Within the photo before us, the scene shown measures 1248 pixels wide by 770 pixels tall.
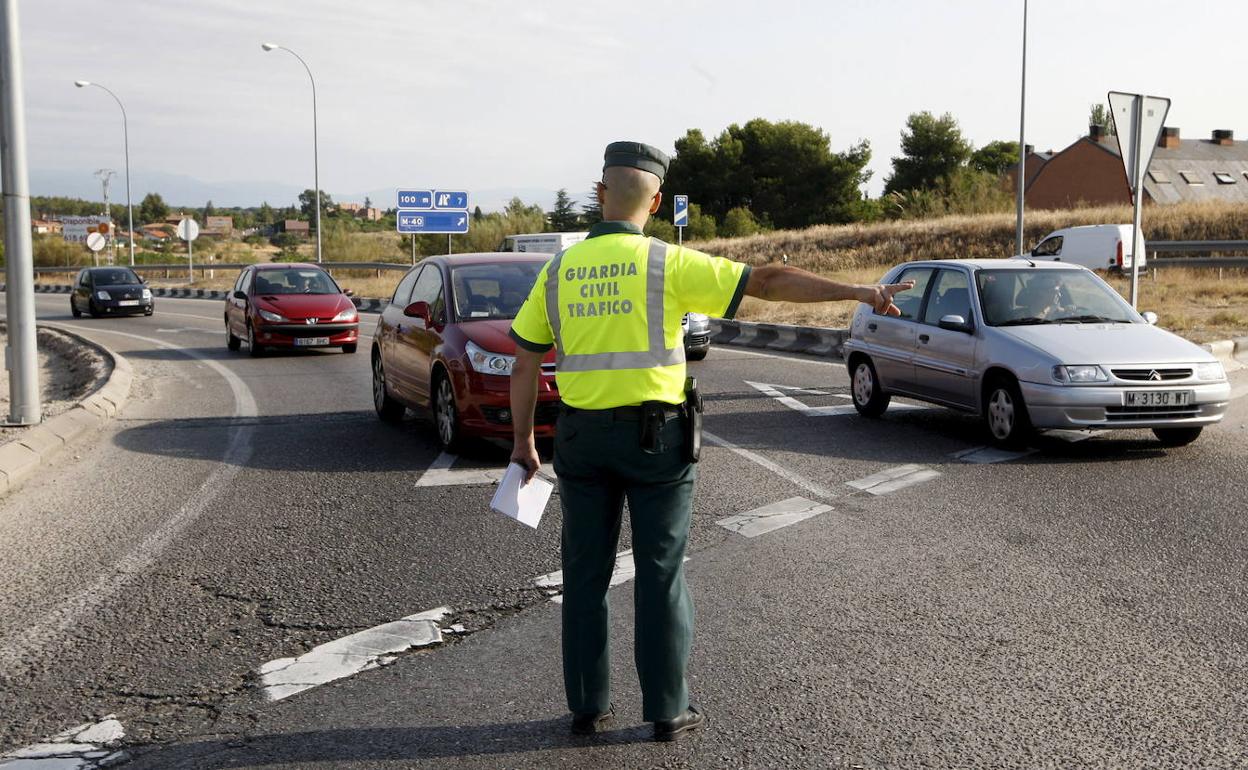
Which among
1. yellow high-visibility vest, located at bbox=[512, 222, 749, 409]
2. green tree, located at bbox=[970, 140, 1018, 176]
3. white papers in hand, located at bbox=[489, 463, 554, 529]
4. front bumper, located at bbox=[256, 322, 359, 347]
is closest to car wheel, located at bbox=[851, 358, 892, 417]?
white papers in hand, located at bbox=[489, 463, 554, 529]

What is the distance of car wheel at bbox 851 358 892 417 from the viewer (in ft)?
39.7

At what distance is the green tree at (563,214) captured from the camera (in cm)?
6862

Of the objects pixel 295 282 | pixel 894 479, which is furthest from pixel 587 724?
pixel 295 282

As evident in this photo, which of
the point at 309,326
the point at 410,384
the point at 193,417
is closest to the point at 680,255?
the point at 410,384

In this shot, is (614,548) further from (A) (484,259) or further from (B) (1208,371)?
(A) (484,259)

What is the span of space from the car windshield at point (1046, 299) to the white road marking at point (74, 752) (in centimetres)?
837

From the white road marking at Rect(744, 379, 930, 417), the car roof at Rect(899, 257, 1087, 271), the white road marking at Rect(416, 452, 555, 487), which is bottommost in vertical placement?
the white road marking at Rect(416, 452, 555, 487)

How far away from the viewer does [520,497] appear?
14.2 feet

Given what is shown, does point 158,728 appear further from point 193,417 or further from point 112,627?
point 193,417

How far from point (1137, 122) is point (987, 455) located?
269 inches

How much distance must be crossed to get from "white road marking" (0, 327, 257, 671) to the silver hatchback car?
229 inches

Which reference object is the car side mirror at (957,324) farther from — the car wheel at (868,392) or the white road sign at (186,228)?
the white road sign at (186,228)

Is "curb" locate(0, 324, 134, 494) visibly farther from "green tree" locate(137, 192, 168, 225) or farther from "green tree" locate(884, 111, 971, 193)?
"green tree" locate(137, 192, 168, 225)

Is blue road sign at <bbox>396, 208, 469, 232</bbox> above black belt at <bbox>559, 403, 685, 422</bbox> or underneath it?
above
